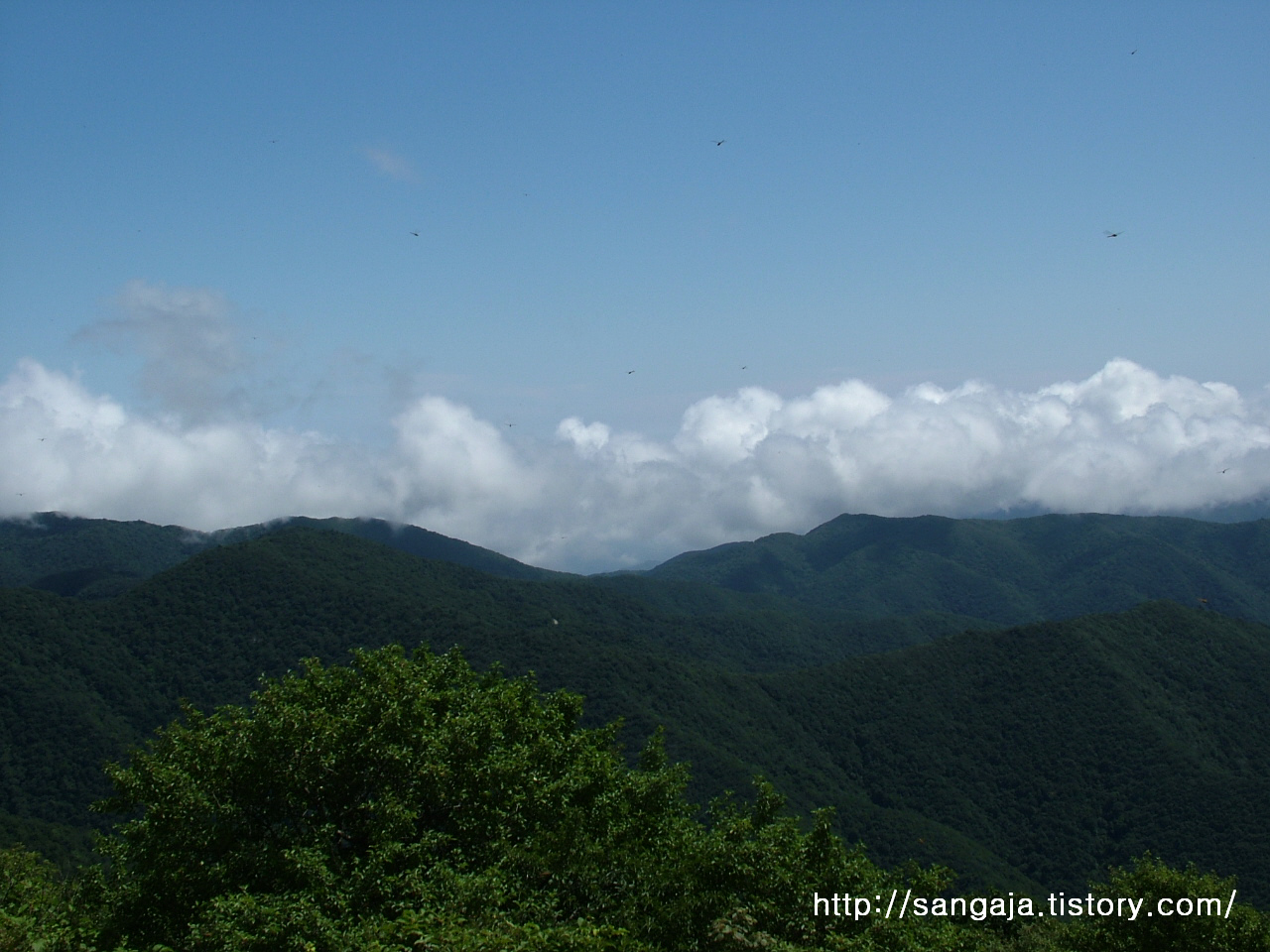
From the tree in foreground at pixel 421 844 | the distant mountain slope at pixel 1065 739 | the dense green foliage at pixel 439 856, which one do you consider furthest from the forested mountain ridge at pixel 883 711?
the tree in foreground at pixel 421 844

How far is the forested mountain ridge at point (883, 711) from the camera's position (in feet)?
409

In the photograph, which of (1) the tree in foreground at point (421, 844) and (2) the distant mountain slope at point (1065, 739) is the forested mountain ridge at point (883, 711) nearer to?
(2) the distant mountain slope at point (1065, 739)

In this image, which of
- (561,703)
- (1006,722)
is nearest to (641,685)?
(1006,722)

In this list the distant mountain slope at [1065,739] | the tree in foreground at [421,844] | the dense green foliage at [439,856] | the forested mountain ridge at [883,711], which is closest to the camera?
the dense green foliage at [439,856]

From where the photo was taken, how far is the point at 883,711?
173375mm

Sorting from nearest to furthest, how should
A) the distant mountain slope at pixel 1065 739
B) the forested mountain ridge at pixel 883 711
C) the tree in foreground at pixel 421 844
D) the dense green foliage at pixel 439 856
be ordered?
the dense green foliage at pixel 439 856
the tree in foreground at pixel 421 844
the distant mountain slope at pixel 1065 739
the forested mountain ridge at pixel 883 711

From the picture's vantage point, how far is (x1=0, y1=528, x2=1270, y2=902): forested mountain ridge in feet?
409

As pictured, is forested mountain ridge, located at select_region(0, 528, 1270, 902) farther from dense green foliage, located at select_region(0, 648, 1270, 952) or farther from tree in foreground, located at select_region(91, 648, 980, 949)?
tree in foreground, located at select_region(91, 648, 980, 949)

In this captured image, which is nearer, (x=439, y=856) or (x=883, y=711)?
(x=439, y=856)

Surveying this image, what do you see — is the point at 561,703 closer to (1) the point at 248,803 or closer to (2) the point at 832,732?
(1) the point at 248,803

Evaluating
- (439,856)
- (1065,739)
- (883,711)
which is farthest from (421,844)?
(883,711)

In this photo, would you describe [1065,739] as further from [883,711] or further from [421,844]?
[421,844]

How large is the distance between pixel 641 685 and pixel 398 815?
141586mm

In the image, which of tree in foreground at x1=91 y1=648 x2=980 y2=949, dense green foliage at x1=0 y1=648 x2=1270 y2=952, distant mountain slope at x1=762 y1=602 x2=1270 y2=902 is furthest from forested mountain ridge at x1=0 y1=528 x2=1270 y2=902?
tree in foreground at x1=91 y1=648 x2=980 y2=949
